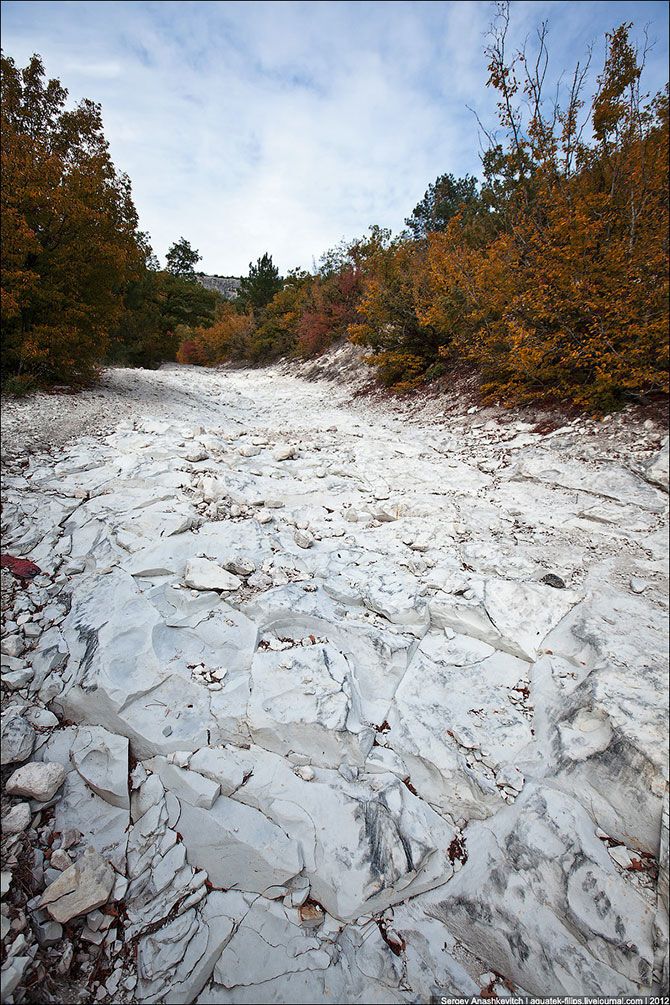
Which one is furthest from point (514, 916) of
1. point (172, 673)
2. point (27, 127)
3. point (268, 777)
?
point (27, 127)

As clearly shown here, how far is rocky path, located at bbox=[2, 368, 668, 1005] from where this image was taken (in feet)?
5.65

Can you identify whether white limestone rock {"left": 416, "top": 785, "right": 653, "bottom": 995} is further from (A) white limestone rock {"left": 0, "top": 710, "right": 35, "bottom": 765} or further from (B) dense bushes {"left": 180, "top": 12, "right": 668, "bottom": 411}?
(B) dense bushes {"left": 180, "top": 12, "right": 668, "bottom": 411}

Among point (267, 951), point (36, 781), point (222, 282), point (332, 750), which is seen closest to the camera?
point (267, 951)

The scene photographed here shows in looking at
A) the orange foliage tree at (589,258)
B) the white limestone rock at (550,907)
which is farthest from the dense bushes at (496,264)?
the white limestone rock at (550,907)

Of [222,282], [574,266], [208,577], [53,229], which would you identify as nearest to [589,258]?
[574,266]

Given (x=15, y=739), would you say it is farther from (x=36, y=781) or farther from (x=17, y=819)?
(x=17, y=819)

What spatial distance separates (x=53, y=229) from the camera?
25.5 ft

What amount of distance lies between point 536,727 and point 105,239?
11249 millimetres

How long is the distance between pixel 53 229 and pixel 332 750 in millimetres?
10457

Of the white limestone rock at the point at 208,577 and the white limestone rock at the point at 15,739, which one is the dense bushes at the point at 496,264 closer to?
the white limestone rock at the point at 208,577

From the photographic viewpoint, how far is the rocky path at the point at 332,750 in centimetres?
172

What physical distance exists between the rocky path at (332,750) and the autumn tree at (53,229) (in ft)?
17.3

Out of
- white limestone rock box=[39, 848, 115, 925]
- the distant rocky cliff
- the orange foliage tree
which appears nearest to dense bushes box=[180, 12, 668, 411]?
the orange foliage tree

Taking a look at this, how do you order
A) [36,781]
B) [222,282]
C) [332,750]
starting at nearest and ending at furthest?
[36,781], [332,750], [222,282]
